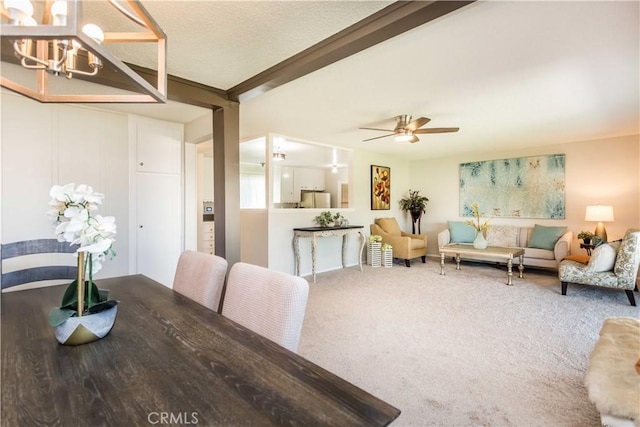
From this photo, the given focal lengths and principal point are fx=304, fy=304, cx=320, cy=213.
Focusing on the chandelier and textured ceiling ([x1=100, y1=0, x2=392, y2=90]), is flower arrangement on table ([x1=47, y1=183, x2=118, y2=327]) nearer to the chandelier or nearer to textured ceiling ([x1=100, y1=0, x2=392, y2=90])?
the chandelier

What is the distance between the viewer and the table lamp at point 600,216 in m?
4.54

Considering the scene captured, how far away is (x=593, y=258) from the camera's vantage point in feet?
12.0

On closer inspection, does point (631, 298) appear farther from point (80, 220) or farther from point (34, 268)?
point (34, 268)

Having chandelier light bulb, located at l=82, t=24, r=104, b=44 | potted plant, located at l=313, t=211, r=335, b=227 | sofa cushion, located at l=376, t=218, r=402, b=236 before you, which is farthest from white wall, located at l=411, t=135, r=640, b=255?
chandelier light bulb, located at l=82, t=24, r=104, b=44

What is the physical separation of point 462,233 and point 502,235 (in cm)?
68

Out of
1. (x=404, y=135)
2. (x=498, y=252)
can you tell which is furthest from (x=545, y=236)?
(x=404, y=135)

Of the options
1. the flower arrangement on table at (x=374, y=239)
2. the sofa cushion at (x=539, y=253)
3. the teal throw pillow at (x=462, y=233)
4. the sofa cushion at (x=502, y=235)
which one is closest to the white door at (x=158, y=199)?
the flower arrangement on table at (x=374, y=239)

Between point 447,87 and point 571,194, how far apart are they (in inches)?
158

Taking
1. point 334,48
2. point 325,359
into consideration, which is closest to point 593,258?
point 325,359

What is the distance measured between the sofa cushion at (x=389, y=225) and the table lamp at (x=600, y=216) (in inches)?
119

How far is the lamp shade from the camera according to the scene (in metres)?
4.53

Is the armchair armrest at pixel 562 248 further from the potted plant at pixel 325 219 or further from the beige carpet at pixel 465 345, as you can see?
the potted plant at pixel 325 219

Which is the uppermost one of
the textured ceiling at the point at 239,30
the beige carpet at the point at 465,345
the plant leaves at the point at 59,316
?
the textured ceiling at the point at 239,30

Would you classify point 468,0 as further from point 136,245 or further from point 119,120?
point 136,245
